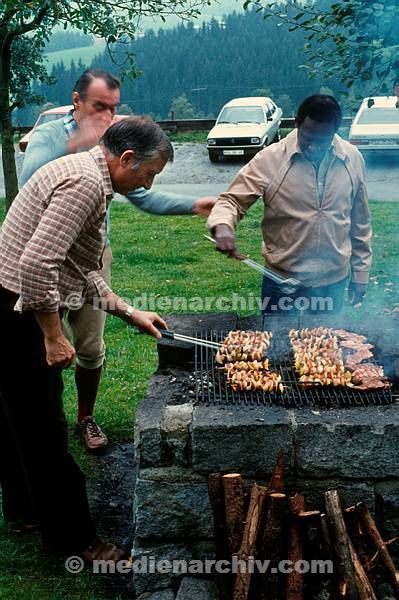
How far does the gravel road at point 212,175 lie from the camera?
52.9 ft

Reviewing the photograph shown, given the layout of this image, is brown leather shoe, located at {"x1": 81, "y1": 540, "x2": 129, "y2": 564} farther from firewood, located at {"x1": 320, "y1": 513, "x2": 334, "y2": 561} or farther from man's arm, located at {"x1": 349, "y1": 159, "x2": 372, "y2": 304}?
man's arm, located at {"x1": 349, "y1": 159, "x2": 372, "y2": 304}

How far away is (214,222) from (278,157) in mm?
666

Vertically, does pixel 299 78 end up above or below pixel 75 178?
below

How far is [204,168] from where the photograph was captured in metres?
20.2

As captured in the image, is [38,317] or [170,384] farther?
[170,384]

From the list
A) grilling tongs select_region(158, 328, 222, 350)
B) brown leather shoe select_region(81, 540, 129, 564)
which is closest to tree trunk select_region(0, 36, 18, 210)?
grilling tongs select_region(158, 328, 222, 350)

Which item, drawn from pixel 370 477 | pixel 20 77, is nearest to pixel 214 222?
pixel 370 477

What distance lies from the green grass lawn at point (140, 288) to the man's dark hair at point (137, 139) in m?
2.06

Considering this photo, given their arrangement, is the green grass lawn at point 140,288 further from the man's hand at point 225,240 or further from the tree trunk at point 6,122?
the tree trunk at point 6,122

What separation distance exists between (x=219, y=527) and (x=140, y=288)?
18.8ft

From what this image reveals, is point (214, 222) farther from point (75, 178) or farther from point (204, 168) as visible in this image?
point (204, 168)

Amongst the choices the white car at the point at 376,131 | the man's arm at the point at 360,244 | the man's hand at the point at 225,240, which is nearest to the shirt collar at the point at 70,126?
the man's hand at the point at 225,240

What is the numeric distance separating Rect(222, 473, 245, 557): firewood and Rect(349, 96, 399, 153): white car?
1531cm

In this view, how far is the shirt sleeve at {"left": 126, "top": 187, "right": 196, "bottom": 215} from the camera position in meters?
4.94
